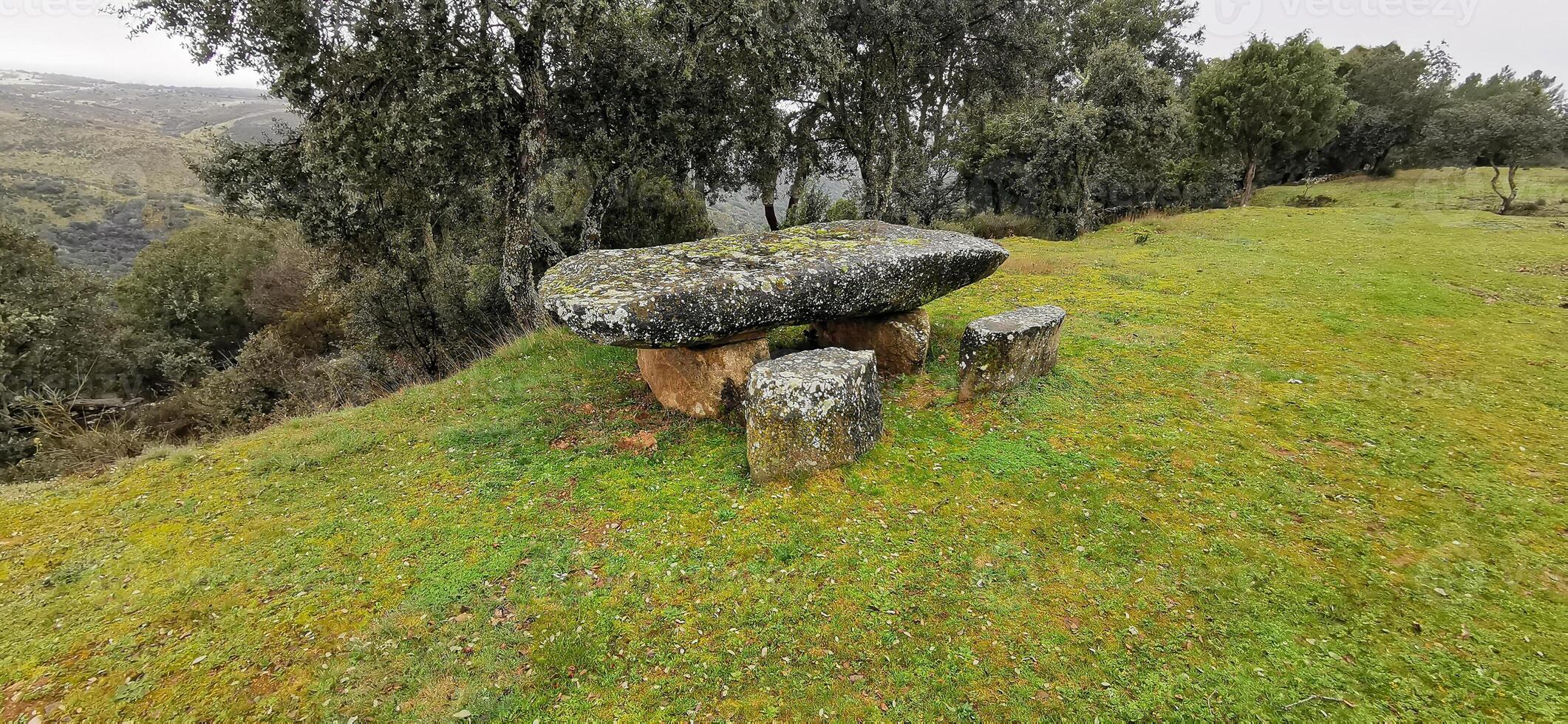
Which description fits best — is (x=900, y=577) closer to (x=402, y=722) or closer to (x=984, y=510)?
(x=984, y=510)

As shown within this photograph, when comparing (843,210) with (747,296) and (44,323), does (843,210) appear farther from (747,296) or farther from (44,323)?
(44,323)

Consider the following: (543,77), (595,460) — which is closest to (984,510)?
(595,460)

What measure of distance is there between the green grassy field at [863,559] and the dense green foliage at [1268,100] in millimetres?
23656

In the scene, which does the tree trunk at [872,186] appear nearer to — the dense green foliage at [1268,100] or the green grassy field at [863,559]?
the green grassy field at [863,559]

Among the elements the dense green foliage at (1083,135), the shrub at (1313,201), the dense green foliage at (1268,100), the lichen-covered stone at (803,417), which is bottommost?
the lichen-covered stone at (803,417)

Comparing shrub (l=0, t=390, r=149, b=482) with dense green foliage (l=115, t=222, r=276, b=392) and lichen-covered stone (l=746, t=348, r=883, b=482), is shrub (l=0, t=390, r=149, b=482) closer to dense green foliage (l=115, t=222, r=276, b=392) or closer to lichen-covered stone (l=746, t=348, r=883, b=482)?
lichen-covered stone (l=746, t=348, r=883, b=482)

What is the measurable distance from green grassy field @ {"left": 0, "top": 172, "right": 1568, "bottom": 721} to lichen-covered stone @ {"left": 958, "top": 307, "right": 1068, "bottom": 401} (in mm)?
389

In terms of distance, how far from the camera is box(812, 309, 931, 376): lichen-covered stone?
970 cm

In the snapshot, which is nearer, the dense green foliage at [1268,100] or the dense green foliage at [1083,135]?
the dense green foliage at [1083,135]

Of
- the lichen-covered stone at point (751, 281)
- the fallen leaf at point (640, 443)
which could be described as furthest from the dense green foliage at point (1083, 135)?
the fallen leaf at point (640, 443)

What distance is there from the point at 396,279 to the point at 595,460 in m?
10.8

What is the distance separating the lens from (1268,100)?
27.4 metres

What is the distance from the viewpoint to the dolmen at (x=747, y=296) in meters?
7.24

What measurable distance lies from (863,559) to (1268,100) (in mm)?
34425
